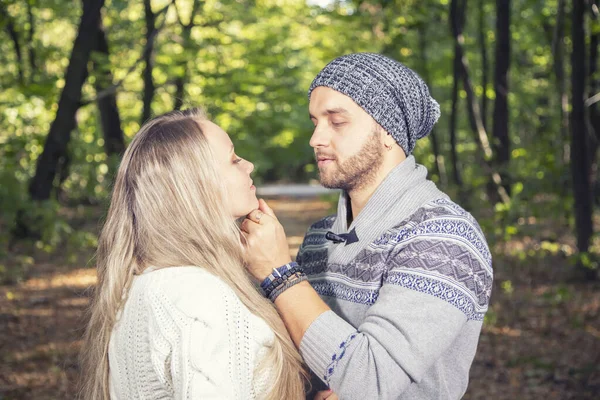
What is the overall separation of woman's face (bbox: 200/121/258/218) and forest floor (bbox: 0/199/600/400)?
244cm

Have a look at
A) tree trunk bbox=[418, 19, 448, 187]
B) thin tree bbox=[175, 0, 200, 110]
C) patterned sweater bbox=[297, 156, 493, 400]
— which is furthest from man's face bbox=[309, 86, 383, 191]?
tree trunk bbox=[418, 19, 448, 187]

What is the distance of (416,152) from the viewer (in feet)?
56.0

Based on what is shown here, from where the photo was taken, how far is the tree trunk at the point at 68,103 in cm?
1120

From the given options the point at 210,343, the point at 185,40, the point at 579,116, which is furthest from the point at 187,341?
the point at 185,40

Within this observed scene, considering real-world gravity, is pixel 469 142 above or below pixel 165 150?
below

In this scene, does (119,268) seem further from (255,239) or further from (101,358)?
(255,239)

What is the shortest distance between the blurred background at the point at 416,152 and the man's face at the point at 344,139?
0.55m

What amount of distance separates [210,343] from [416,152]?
50.9 feet

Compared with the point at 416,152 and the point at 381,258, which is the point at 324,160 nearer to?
the point at 381,258

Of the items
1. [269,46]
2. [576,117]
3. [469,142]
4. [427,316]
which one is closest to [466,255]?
[427,316]

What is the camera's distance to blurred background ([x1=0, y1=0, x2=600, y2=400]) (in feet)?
24.1

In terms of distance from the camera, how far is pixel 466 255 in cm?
227

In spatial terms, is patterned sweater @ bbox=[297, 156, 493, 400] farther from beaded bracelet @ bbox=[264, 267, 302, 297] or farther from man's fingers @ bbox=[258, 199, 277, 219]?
man's fingers @ bbox=[258, 199, 277, 219]

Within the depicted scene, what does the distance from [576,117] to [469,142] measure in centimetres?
1438
